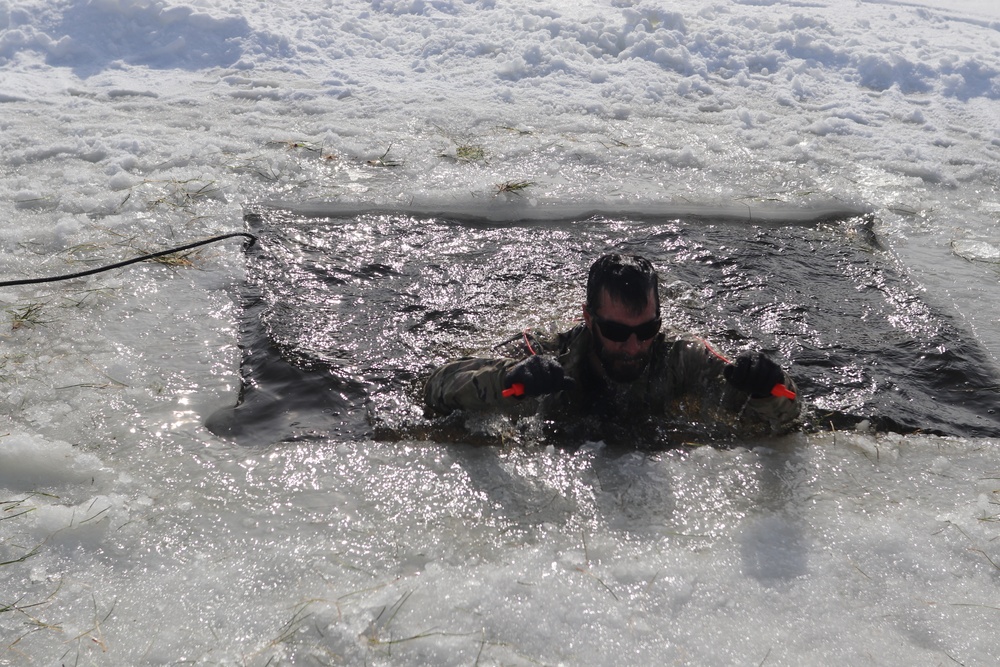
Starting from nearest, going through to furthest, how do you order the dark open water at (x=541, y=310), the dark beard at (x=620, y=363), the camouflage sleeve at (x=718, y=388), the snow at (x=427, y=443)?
the snow at (x=427, y=443)
the dark beard at (x=620, y=363)
the camouflage sleeve at (x=718, y=388)
the dark open water at (x=541, y=310)

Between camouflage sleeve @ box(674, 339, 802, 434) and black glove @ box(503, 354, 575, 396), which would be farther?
camouflage sleeve @ box(674, 339, 802, 434)

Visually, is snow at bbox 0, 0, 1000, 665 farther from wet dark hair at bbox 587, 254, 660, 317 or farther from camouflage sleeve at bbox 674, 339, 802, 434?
wet dark hair at bbox 587, 254, 660, 317

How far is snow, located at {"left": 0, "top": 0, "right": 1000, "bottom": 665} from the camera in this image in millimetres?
2717

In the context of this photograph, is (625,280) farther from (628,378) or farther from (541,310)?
(541,310)

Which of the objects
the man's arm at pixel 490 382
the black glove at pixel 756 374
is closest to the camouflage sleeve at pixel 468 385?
the man's arm at pixel 490 382

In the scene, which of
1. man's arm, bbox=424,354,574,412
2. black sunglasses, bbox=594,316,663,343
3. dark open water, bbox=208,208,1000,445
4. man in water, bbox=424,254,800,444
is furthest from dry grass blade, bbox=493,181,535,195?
black sunglasses, bbox=594,316,663,343

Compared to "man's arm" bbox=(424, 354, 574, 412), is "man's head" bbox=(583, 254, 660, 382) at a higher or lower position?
higher

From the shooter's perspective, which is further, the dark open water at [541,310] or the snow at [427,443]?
the dark open water at [541,310]

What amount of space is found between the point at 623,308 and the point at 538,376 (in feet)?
1.62

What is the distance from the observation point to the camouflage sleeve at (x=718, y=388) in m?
3.78

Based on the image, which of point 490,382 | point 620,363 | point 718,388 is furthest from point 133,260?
point 718,388

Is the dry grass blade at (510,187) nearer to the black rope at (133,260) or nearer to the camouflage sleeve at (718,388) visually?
the black rope at (133,260)

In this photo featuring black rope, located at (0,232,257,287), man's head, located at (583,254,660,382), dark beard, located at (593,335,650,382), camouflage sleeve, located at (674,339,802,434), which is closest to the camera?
man's head, located at (583,254,660,382)

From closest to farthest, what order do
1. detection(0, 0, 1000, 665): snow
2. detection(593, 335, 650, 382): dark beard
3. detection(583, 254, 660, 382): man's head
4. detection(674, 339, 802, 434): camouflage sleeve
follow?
detection(0, 0, 1000, 665): snow
detection(583, 254, 660, 382): man's head
detection(593, 335, 650, 382): dark beard
detection(674, 339, 802, 434): camouflage sleeve
